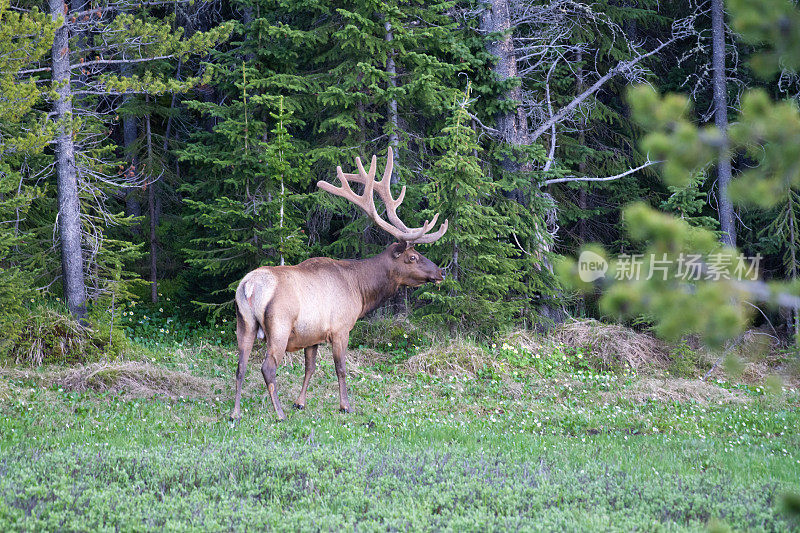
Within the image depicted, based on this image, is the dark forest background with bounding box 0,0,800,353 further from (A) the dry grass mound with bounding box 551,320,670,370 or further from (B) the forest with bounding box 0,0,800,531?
(A) the dry grass mound with bounding box 551,320,670,370

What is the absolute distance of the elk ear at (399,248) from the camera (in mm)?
10648

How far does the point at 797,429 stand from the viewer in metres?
9.65

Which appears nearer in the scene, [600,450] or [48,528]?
[48,528]

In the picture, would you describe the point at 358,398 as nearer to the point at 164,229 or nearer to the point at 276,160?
the point at 276,160

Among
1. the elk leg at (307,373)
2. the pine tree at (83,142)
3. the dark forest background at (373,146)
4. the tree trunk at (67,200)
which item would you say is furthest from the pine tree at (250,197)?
the elk leg at (307,373)

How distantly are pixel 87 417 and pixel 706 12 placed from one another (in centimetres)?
Answer: 1466

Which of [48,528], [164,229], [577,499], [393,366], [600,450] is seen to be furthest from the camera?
[164,229]

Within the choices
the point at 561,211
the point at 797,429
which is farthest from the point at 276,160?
the point at 797,429

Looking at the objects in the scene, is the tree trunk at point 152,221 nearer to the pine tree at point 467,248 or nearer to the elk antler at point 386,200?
the pine tree at point 467,248

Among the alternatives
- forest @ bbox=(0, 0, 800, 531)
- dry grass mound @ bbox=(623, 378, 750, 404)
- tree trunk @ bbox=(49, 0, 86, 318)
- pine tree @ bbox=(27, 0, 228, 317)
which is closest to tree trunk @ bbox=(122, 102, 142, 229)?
forest @ bbox=(0, 0, 800, 531)

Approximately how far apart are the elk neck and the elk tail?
1581 mm

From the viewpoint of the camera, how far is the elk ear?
1065cm

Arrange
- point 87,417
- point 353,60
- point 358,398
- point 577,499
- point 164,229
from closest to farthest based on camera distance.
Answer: point 577,499
point 87,417
point 358,398
point 353,60
point 164,229

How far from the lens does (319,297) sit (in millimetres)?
9562
